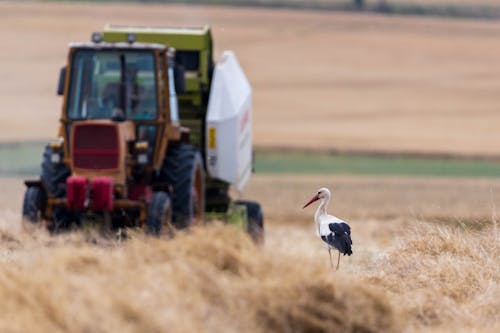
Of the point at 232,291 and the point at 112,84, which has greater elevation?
the point at 232,291

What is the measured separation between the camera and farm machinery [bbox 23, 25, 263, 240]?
1485 centimetres

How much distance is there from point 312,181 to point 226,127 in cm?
1742

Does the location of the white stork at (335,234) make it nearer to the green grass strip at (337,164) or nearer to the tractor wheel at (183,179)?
the tractor wheel at (183,179)

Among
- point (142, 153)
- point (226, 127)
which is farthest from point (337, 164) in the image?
point (142, 153)

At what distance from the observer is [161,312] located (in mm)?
7047

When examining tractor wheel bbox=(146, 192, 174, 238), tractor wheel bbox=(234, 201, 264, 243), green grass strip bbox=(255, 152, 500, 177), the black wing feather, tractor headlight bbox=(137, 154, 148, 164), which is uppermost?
the black wing feather

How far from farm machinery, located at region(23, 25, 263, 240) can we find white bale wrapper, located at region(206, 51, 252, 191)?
0.04 feet

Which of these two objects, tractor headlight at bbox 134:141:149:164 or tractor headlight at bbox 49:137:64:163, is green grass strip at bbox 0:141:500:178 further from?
tractor headlight at bbox 134:141:149:164

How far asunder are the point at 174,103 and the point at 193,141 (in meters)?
1.19

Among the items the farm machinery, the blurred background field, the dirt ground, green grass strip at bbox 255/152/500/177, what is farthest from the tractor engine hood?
the dirt ground

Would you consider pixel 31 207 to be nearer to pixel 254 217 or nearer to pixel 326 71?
pixel 254 217

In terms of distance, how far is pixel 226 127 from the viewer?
55.8 ft

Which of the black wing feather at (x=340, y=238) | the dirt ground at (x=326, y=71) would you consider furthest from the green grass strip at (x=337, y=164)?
the black wing feather at (x=340, y=238)

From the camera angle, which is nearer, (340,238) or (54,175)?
(340,238)
